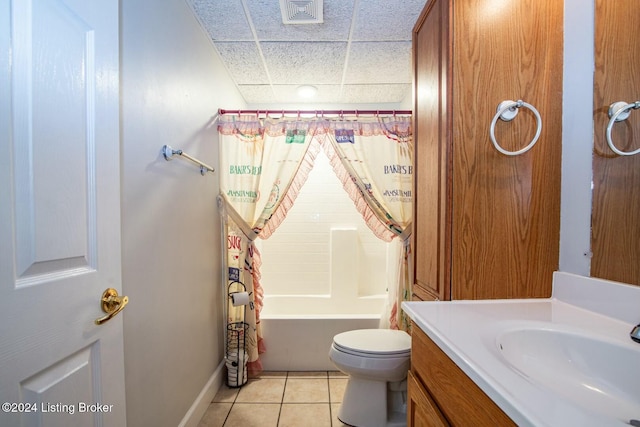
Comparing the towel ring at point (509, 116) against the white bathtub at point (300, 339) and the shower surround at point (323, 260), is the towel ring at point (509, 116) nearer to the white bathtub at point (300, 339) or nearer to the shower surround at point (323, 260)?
the white bathtub at point (300, 339)

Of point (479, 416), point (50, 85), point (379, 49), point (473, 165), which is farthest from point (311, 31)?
point (479, 416)

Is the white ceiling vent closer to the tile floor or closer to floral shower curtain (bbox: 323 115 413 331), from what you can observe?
floral shower curtain (bbox: 323 115 413 331)

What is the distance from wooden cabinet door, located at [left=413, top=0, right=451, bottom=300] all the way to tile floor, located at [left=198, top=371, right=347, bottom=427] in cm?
109

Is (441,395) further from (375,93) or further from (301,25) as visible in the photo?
(375,93)

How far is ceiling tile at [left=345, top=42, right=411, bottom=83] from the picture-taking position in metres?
1.88

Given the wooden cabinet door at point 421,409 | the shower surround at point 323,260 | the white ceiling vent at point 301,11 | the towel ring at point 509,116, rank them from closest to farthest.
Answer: the wooden cabinet door at point 421,409 < the towel ring at point 509,116 < the white ceiling vent at point 301,11 < the shower surround at point 323,260

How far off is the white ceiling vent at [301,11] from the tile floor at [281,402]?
238cm

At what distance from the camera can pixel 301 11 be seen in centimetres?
153

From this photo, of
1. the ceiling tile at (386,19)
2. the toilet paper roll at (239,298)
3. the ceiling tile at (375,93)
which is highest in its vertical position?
the ceiling tile at (386,19)

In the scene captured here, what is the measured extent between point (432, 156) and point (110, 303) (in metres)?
1.26

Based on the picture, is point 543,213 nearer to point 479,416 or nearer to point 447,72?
point 447,72

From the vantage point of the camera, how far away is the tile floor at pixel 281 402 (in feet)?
5.47

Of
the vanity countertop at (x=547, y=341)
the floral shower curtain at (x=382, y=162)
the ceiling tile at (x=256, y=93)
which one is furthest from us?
the ceiling tile at (x=256, y=93)

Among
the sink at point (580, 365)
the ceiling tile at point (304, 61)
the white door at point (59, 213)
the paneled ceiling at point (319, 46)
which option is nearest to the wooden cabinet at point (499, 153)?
the sink at point (580, 365)
